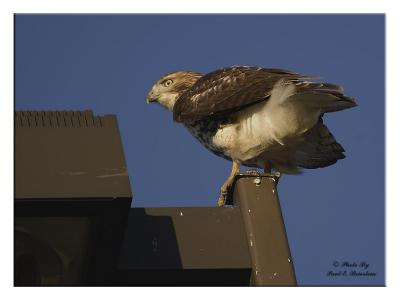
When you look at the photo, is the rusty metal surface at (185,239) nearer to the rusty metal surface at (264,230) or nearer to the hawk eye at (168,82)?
the rusty metal surface at (264,230)

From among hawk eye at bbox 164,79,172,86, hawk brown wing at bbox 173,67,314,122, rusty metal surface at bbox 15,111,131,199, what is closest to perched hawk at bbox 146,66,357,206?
hawk brown wing at bbox 173,67,314,122

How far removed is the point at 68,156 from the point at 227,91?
3305 millimetres

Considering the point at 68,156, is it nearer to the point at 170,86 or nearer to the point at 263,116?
the point at 263,116

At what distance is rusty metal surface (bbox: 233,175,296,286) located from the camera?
20.9ft

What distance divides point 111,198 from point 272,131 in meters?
3.53

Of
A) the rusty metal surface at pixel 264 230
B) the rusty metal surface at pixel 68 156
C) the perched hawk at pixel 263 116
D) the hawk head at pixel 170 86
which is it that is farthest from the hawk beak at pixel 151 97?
the rusty metal surface at pixel 68 156

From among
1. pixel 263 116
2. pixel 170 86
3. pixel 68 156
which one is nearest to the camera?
pixel 68 156

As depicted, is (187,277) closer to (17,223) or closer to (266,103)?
(17,223)

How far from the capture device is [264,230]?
6637 millimetres

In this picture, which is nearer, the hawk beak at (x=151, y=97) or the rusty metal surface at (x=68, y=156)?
→ the rusty metal surface at (x=68, y=156)

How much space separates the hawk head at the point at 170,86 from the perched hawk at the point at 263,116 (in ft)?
1.77

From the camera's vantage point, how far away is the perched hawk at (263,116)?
8609 millimetres

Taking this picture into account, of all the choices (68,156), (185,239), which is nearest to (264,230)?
(185,239)

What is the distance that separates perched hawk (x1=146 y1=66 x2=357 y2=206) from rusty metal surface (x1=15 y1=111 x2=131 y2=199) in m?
2.17
